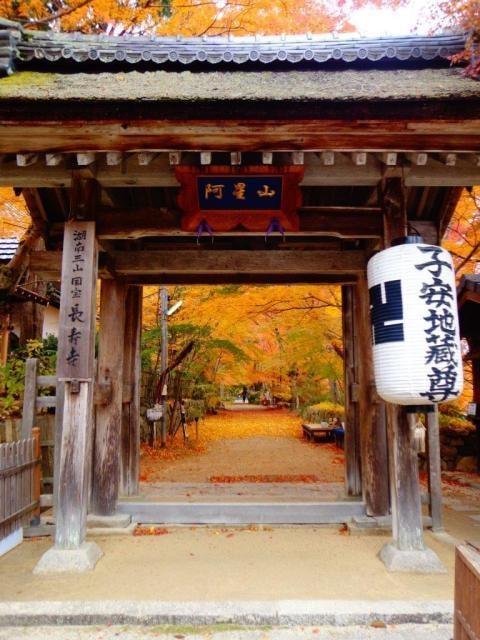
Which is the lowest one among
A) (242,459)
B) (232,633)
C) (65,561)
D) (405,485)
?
(242,459)

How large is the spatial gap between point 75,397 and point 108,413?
5.37ft

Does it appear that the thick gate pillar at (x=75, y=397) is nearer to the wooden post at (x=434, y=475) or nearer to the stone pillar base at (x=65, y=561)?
the stone pillar base at (x=65, y=561)

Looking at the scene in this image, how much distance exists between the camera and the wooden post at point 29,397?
19.6 feet

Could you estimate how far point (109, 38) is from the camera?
22.4 ft

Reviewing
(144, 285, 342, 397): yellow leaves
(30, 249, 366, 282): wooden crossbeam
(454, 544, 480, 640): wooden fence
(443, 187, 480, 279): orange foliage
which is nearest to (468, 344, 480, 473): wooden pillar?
(443, 187, 480, 279): orange foliage

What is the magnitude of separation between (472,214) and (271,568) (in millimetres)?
9932

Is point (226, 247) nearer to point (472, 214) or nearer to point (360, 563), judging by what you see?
point (360, 563)

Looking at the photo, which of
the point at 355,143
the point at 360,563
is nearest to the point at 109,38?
the point at 355,143

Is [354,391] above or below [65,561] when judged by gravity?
above

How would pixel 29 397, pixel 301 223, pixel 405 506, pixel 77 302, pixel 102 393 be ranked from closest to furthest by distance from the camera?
pixel 405 506
pixel 77 302
pixel 301 223
pixel 29 397
pixel 102 393

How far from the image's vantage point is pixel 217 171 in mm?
5012

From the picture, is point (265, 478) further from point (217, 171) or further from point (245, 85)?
point (245, 85)

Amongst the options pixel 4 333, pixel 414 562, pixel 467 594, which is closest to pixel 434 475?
pixel 414 562

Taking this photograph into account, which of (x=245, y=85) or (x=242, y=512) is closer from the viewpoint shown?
(x=245, y=85)
